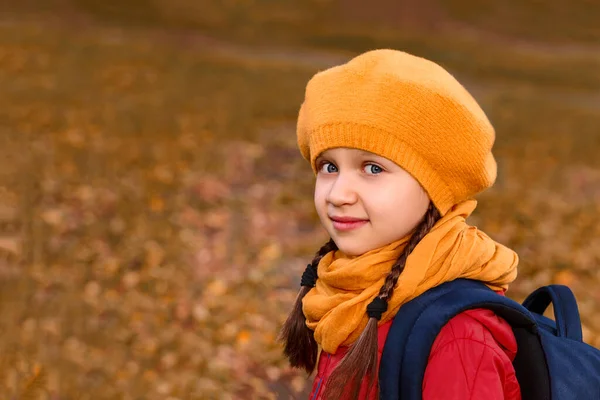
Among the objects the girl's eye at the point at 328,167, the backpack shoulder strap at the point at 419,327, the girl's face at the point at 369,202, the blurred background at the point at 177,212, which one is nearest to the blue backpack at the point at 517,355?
the backpack shoulder strap at the point at 419,327

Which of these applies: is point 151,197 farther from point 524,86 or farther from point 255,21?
point 255,21

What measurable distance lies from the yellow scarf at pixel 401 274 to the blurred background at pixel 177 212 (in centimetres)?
185

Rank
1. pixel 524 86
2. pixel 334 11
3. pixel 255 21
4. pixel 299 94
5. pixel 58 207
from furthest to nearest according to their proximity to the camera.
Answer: pixel 334 11 < pixel 255 21 < pixel 524 86 < pixel 299 94 < pixel 58 207

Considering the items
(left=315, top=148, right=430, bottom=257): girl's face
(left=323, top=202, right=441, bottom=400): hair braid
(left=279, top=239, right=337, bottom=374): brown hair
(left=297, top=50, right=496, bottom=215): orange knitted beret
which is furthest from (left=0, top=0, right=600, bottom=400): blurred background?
(left=297, top=50, right=496, bottom=215): orange knitted beret

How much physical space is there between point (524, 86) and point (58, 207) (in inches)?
487

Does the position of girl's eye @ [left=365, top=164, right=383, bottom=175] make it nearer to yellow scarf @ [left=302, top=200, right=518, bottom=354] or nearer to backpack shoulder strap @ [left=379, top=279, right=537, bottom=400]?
yellow scarf @ [left=302, top=200, right=518, bottom=354]

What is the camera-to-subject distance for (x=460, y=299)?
186 cm

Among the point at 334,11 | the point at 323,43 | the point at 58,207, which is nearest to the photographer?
the point at 58,207

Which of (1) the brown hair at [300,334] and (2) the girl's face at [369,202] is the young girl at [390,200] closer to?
(2) the girl's face at [369,202]

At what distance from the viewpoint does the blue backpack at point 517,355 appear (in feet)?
5.96

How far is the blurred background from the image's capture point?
407cm

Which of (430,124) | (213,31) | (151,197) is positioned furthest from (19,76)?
(213,31)

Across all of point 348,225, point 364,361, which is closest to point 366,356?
point 364,361

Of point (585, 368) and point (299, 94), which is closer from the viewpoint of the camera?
point (585, 368)
